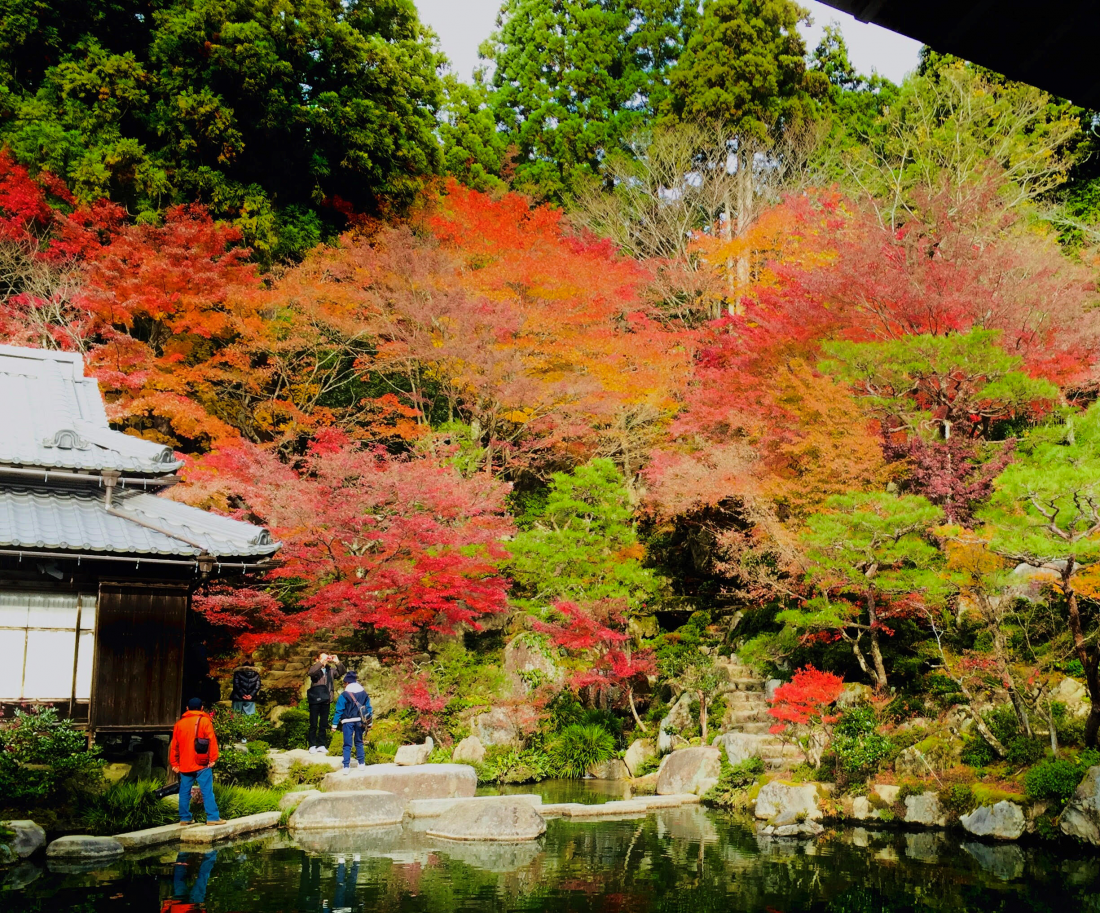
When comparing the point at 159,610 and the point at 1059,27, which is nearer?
the point at 1059,27

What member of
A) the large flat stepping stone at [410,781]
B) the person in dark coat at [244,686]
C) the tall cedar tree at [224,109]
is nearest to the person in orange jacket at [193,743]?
the large flat stepping stone at [410,781]

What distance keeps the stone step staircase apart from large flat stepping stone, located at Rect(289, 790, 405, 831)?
5.88 m

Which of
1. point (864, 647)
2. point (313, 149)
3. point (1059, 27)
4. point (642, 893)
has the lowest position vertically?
point (642, 893)

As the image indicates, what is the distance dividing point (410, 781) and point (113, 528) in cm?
504

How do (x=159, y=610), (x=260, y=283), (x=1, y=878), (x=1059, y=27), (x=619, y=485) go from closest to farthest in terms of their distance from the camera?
(x=1059, y=27), (x=1, y=878), (x=159, y=610), (x=619, y=485), (x=260, y=283)

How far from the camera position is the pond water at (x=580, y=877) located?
22.7ft

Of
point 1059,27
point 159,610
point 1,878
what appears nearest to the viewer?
point 1059,27

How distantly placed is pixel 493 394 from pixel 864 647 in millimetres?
9656

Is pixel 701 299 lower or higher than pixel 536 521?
higher

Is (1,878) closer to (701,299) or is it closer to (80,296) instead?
(80,296)

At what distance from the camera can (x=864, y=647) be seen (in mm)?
15219

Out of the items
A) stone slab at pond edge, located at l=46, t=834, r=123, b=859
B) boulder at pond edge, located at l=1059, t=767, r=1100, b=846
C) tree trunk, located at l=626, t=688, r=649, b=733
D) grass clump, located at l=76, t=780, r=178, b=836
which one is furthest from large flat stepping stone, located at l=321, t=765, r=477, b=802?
boulder at pond edge, located at l=1059, t=767, r=1100, b=846

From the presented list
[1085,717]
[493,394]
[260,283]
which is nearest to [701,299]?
[493,394]

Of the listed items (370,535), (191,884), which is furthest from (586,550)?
(191,884)
